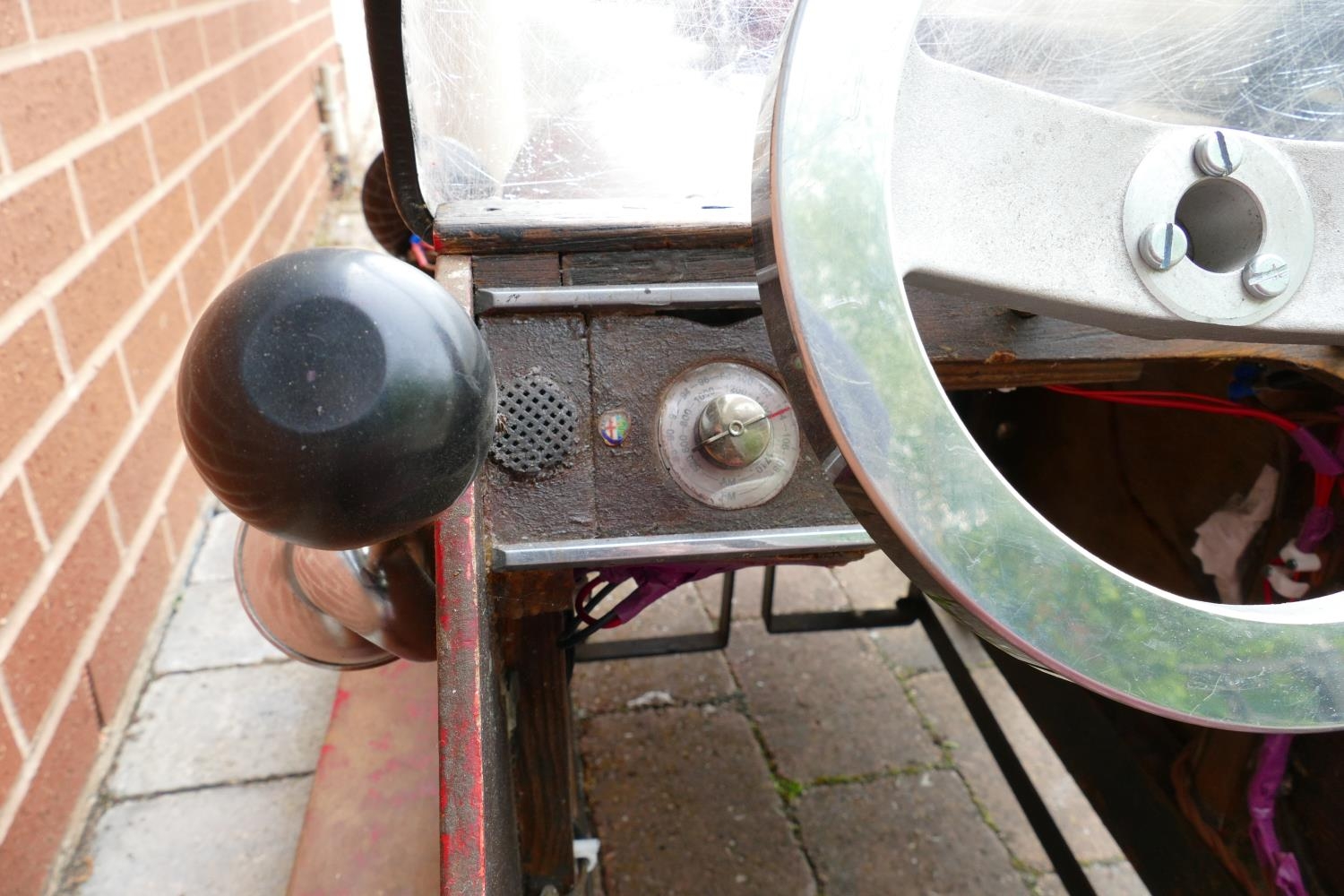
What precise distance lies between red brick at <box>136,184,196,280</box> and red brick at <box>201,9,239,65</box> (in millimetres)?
548

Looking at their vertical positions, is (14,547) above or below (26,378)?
below

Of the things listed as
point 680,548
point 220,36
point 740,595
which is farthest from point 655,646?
point 220,36

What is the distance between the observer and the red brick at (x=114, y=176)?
1.58 metres

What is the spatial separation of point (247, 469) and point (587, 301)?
35cm

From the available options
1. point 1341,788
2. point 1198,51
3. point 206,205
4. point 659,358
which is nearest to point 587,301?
point 659,358

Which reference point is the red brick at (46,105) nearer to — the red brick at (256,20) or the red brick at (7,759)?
the red brick at (7,759)

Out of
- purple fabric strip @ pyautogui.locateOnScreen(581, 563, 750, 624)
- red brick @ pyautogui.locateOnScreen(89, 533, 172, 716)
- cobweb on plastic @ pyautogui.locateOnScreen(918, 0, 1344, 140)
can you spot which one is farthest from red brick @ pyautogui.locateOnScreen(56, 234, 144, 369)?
cobweb on plastic @ pyautogui.locateOnScreen(918, 0, 1344, 140)

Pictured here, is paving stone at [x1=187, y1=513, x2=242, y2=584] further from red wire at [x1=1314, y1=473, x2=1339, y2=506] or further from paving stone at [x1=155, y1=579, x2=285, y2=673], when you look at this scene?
red wire at [x1=1314, y1=473, x2=1339, y2=506]

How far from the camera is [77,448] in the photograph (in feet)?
4.95

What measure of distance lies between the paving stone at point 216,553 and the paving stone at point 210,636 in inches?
1.1

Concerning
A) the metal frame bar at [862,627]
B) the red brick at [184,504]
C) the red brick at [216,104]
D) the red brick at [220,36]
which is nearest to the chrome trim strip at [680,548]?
the metal frame bar at [862,627]

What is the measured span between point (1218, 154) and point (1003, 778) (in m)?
1.50

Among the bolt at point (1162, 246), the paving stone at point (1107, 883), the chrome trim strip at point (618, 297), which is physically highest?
the bolt at point (1162, 246)

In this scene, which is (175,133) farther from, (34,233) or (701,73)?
(701,73)
